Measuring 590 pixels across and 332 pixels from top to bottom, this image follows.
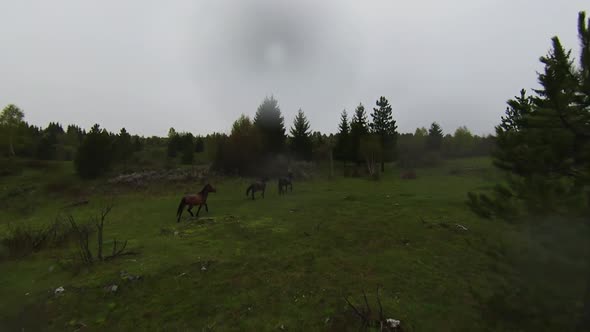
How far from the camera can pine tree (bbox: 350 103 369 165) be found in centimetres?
4213

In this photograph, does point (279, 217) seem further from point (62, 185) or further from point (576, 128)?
point (62, 185)

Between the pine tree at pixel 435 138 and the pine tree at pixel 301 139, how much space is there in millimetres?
31126

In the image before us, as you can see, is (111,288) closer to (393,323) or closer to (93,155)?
(393,323)

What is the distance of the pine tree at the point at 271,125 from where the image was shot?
127 feet

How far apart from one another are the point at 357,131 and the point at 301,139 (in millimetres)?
10102

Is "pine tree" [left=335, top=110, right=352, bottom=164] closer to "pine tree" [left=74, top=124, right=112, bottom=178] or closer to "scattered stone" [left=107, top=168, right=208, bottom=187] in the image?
"scattered stone" [left=107, top=168, right=208, bottom=187]

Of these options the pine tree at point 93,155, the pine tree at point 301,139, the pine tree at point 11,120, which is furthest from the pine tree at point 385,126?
the pine tree at point 11,120

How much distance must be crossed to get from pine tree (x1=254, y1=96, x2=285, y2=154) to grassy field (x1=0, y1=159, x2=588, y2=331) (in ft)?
86.5

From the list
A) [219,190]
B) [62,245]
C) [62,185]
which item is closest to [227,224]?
[62,245]

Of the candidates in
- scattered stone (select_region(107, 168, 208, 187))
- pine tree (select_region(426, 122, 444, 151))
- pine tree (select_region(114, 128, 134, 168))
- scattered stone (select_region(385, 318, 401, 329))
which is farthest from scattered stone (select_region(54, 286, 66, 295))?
pine tree (select_region(426, 122, 444, 151))

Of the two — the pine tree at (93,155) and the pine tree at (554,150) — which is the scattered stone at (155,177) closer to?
the pine tree at (93,155)

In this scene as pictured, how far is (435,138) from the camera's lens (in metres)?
58.2

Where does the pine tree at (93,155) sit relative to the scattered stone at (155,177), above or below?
above

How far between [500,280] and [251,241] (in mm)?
7820
